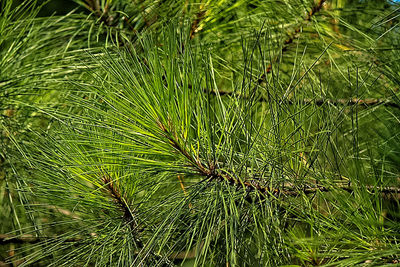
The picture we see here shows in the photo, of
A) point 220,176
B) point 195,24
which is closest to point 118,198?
point 220,176

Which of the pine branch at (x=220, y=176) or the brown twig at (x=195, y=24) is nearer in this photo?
the pine branch at (x=220, y=176)

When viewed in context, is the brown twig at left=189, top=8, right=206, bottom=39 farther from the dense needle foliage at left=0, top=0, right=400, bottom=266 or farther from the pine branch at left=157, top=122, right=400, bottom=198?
the pine branch at left=157, top=122, right=400, bottom=198

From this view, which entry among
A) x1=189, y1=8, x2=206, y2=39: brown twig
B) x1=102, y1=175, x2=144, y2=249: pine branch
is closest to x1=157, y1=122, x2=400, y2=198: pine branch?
x1=102, y1=175, x2=144, y2=249: pine branch

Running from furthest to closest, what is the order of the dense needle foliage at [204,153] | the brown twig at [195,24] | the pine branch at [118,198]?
the brown twig at [195,24]
the pine branch at [118,198]
the dense needle foliage at [204,153]

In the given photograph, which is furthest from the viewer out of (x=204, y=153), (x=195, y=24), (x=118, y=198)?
(x=195, y=24)

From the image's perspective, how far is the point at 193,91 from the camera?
1.85 feet

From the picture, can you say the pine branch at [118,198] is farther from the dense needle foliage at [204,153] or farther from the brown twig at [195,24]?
the brown twig at [195,24]

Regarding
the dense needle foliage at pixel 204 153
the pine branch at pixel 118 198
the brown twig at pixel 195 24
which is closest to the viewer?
the dense needle foliage at pixel 204 153

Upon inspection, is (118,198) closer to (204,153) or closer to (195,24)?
(204,153)

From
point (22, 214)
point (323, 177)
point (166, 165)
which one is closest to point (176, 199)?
point (166, 165)

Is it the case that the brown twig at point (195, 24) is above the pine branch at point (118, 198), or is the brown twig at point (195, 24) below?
above

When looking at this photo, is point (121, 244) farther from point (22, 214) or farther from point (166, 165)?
point (22, 214)

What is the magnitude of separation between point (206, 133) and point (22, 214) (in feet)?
2.74

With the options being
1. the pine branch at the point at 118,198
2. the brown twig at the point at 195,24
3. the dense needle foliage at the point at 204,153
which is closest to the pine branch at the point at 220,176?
the dense needle foliage at the point at 204,153
